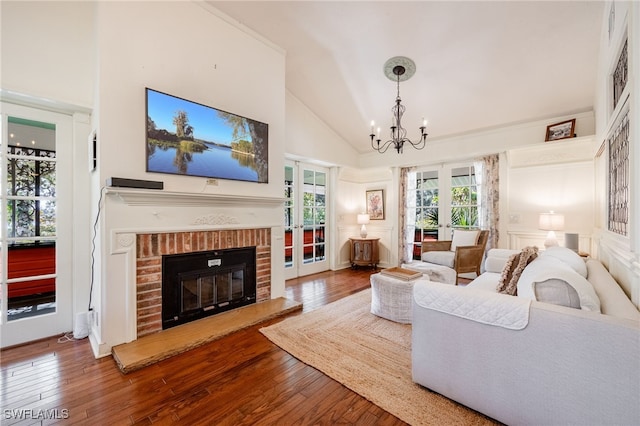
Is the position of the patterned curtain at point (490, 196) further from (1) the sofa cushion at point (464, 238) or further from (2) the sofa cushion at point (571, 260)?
(2) the sofa cushion at point (571, 260)

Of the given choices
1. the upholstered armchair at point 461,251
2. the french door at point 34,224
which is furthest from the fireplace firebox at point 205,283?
the upholstered armchair at point 461,251

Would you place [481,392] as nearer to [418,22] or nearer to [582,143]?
[418,22]

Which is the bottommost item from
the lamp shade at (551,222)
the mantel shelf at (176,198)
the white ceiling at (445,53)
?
the lamp shade at (551,222)

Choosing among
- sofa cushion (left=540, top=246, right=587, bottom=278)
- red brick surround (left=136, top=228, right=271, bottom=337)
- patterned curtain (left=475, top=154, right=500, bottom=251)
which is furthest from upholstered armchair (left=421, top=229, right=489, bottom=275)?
red brick surround (left=136, top=228, right=271, bottom=337)

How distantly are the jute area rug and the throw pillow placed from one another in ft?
2.79

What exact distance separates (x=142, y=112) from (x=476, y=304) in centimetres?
297

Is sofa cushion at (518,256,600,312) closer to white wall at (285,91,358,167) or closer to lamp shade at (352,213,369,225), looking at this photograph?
white wall at (285,91,358,167)

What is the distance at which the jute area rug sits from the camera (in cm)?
157

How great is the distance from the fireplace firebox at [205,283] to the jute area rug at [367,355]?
0.65m

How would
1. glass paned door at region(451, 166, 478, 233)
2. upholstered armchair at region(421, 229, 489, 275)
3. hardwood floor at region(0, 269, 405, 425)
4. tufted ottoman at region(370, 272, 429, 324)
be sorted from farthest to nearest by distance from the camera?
1. glass paned door at region(451, 166, 478, 233)
2. upholstered armchair at region(421, 229, 489, 275)
3. tufted ottoman at region(370, 272, 429, 324)
4. hardwood floor at region(0, 269, 405, 425)

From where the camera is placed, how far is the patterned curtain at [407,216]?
540 centimetres

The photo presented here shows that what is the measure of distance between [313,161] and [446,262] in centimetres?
279

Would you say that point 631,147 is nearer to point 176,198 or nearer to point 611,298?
point 611,298

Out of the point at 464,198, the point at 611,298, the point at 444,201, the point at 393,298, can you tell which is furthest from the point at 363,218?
the point at 611,298
